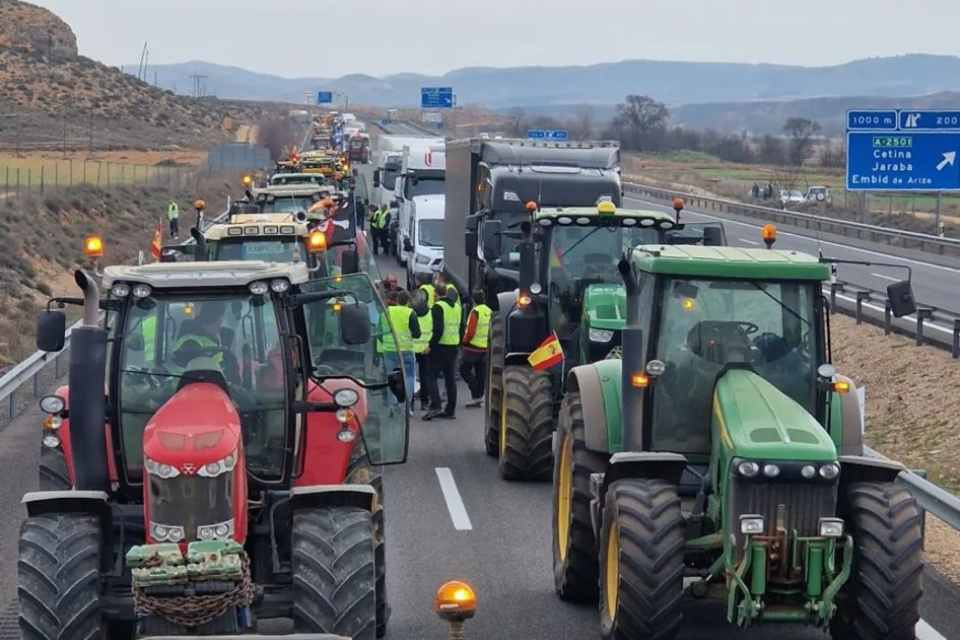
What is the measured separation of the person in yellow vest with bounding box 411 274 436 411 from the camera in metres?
21.0

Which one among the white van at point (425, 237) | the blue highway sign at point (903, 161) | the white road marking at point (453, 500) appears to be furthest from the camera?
the white van at point (425, 237)

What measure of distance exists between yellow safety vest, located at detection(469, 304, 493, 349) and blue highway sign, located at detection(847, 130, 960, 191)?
13.8 m

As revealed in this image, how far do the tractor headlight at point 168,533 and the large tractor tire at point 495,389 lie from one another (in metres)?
9.06

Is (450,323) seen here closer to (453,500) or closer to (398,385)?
(453,500)

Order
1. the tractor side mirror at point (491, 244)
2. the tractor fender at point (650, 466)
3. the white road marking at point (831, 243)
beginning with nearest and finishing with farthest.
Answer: the tractor fender at point (650, 466), the tractor side mirror at point (491, 244), the white road marking at point (831, 243)

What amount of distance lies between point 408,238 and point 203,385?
107 ft

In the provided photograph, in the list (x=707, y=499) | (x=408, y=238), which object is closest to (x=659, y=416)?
(x=707, y=499)

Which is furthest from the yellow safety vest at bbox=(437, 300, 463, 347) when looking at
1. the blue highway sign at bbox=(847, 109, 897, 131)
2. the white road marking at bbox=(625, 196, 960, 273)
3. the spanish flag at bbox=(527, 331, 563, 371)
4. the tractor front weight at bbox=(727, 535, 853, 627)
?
the blue highway sign at bbox=(847, 109, 897, 131)

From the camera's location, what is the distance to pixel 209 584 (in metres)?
8.73

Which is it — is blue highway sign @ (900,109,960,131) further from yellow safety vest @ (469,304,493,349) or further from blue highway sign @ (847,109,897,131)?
yellow safety vest @ (469,304,493,349)

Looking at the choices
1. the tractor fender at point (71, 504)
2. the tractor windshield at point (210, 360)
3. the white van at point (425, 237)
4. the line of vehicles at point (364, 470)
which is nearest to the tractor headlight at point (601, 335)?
the line of vehicles at point (364, 470)

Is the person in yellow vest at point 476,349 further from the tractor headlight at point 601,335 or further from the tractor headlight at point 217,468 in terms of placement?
the tractor headlight at point 217,468

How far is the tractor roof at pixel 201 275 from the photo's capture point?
10047 mm

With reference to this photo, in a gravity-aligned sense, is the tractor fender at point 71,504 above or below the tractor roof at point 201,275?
below
